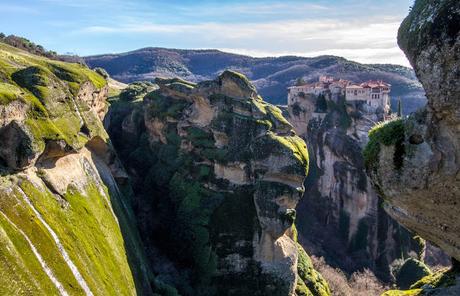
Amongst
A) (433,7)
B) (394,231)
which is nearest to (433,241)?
(433,7)

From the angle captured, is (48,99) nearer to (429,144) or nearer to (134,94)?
(429,144)

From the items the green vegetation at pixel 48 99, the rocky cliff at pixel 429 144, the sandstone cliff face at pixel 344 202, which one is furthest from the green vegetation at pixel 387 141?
the sandstone cliff face at pixel 344 202

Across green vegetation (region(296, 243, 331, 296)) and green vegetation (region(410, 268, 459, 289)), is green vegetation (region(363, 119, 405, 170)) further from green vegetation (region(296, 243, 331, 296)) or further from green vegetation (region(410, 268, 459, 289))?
green vegetation (region(296, 243, 331, 296))

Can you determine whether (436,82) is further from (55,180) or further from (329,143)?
(329,143)

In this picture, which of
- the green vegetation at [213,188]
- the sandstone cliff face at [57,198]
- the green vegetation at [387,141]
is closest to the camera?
the green vegetation at [387,141]

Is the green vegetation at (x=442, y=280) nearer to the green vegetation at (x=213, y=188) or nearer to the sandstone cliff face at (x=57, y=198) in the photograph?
the sandstone cliff face at (x=57, y=198)

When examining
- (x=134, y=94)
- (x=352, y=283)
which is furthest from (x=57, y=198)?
(x=352, y=283)
